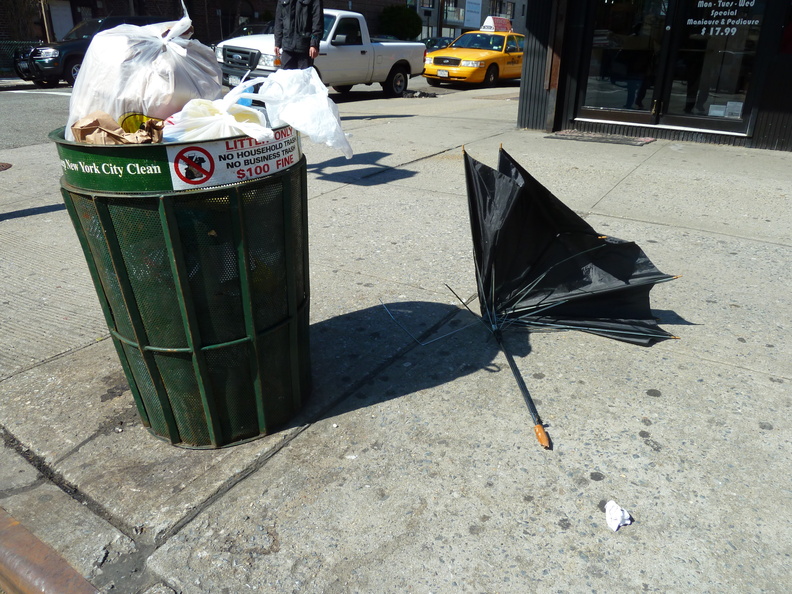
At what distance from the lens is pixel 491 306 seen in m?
3.65

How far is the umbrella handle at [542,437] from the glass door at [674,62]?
25.3 ft

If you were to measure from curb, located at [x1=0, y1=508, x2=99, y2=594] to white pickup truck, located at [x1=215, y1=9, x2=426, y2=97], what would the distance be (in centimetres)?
1005

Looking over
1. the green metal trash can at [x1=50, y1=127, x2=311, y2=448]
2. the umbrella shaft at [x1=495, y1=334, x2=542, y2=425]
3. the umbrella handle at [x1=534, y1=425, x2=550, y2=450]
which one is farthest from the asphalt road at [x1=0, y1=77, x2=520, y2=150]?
the umbrella handle at [x1=534, y1=425, x2=550, y2=450]

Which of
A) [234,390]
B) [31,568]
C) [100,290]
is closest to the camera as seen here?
[31,568]

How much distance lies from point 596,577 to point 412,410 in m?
1.13

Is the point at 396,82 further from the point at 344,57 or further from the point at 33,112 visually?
the point at 33,112

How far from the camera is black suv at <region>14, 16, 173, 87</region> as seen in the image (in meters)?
16.4

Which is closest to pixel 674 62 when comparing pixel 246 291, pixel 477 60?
pixel 246 291

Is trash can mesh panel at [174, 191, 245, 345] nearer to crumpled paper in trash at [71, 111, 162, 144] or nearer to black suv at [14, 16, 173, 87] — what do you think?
crumpled paper in trash at [71, 111, 162, 144]

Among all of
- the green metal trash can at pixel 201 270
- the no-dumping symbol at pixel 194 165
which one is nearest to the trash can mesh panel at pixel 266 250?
the green metal trash can at pixel 201 270

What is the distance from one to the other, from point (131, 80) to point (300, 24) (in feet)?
19.3

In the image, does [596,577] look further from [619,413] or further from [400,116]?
[400,116]

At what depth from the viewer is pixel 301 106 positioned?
2.48 metres

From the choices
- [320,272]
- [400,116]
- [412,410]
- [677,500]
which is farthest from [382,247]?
[400,116]
